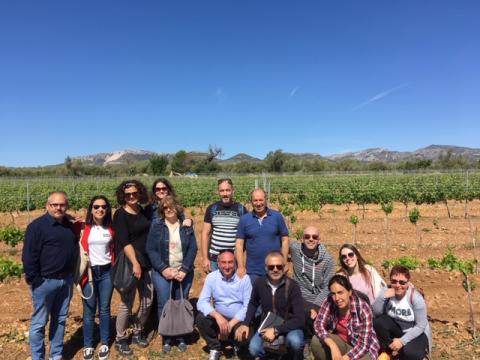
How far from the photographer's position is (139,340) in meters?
4.04

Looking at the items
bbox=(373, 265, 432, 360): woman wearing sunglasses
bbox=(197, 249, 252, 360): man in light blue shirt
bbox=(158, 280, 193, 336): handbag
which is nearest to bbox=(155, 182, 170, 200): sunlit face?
bbox=(197, 249, 252, 360): man in light blue shirt

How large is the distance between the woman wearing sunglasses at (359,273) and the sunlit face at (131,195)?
6.97ft

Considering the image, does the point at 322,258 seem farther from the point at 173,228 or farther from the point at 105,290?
the point at 105,290

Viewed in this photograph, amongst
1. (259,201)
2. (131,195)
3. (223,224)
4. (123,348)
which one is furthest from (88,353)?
(259,201)

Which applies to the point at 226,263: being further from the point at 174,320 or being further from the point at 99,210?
the point at 99,210

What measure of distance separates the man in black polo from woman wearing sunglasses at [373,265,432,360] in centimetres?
298

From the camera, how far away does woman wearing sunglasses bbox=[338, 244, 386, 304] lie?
11.5 ft

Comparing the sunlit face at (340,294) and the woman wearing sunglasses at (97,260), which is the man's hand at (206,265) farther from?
the sunlit face at (340,294)

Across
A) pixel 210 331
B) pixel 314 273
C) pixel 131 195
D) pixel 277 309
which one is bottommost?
pixel 210 331

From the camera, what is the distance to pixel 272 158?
6838cm

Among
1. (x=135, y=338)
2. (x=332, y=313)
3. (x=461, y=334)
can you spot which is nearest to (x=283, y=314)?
(x=332, y=313)

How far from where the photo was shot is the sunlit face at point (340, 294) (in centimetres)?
306

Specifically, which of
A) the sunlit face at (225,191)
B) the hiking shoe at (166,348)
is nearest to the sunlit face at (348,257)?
the sunlit face at (225,191)

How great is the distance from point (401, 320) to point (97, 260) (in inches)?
117
